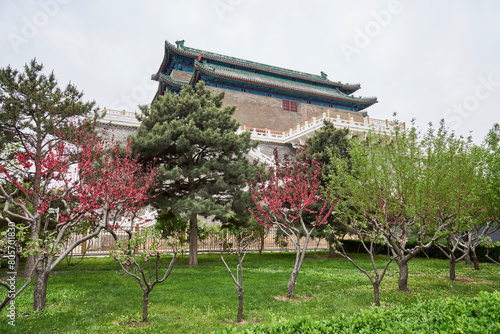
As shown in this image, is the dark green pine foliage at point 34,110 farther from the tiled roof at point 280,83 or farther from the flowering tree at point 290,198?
the tiled roof at point 280,83

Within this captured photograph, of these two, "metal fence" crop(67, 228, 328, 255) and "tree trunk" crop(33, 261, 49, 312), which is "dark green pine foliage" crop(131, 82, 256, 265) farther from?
"tree trunk" crop(33, 261, 49, 312)

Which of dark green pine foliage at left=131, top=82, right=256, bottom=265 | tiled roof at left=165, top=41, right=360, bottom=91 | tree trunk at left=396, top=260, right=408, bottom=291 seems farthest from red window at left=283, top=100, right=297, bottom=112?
tree trunk at left=396, top=260, right=408, bottom=291

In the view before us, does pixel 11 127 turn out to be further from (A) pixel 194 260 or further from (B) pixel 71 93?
(A) pixel 194 260

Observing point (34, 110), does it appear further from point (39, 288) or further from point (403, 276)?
point (403, 276)

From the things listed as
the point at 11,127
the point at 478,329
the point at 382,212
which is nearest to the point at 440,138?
the point at 382,212

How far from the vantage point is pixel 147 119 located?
1313cm

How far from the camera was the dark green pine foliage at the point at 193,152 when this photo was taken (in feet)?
39.1

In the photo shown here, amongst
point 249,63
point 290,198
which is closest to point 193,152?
point 290,198

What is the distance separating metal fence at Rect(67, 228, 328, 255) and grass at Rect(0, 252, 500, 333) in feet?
13.9

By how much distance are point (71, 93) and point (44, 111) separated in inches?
40.0

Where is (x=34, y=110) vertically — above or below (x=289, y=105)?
below

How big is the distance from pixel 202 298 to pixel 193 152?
6392mm

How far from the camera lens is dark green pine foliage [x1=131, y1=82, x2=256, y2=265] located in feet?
39.1

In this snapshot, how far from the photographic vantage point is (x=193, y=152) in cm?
1230
